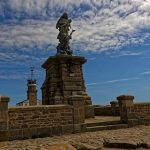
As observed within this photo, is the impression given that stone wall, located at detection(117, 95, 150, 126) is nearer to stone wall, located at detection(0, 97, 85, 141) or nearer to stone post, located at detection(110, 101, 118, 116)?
stone wall, located at detection(0, 97, 85, 141)

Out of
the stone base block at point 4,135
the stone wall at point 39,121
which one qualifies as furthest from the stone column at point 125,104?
the stone base block at point 4,135

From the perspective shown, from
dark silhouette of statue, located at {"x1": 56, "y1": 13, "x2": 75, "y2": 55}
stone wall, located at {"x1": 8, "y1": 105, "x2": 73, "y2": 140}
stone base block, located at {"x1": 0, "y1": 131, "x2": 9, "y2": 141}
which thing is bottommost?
stone base block, located at {"x1": 0, "y1": 131, "x2": 9, "y2": 141}

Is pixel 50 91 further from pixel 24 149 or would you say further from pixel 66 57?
pixel 24 149

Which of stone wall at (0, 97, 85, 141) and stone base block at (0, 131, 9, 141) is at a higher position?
stone wall at (0, 97, 85, 141)

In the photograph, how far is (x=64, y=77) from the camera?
1493 cm

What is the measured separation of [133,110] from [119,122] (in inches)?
36.7

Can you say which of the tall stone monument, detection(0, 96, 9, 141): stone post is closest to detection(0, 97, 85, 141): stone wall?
detection(0, 96, 9, 141): stone post

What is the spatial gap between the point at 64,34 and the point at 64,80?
10.2 feet

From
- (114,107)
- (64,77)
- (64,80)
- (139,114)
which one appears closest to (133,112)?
(139,114)

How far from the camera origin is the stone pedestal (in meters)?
14.8

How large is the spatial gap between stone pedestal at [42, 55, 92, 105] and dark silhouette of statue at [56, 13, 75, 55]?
90 cm

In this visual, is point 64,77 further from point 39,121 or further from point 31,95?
point 31,95

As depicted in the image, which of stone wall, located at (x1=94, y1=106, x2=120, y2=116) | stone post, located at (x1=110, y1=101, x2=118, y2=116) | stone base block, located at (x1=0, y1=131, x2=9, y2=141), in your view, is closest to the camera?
stone base block, located at (x1=0, y1=131, x2=9, y2=141)

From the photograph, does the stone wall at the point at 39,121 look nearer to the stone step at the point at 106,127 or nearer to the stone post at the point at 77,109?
the stone post at the point at 77,109
